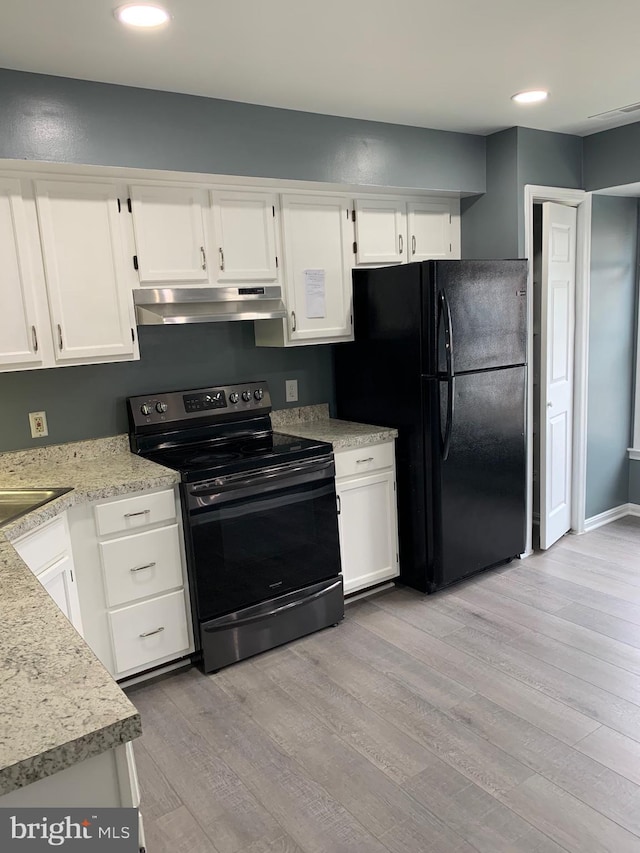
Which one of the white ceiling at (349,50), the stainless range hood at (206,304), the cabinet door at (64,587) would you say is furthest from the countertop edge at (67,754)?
the stainless range hood at (206,304)

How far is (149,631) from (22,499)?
76 cm

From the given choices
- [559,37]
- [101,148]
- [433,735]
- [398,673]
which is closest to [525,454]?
[398,673]

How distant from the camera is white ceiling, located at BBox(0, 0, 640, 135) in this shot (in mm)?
2021

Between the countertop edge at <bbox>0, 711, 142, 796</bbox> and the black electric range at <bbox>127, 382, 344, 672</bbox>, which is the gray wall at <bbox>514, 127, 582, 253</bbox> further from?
the countertop edge at <bbox>0, 711, 142, 796</bbox>

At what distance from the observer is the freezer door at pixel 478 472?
10.9 ft

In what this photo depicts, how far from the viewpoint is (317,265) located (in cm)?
333

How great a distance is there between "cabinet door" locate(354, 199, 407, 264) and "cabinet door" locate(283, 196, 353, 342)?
0.08 metres

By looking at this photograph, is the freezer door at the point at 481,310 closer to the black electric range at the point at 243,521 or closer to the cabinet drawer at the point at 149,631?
the black electric range at the point at 243,521

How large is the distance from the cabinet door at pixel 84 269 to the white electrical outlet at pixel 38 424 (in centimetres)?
36

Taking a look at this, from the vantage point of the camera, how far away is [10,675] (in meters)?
1.16

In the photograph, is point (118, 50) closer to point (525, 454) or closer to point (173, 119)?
point (173, 119)

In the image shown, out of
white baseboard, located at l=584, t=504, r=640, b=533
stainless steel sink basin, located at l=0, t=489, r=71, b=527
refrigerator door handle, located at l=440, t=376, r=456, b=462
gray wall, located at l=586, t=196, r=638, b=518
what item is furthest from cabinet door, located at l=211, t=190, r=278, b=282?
white baseboard, located at l=584, t=504, r=640, b=533

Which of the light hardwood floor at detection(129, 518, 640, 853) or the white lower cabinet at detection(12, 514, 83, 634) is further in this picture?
the white lower cabinet at detection(12, 514, 83, 634)

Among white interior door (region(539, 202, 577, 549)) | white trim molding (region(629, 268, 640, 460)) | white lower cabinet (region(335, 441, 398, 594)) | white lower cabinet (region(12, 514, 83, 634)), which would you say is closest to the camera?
white lower cabinet (region(12, 514, 83, 634))
